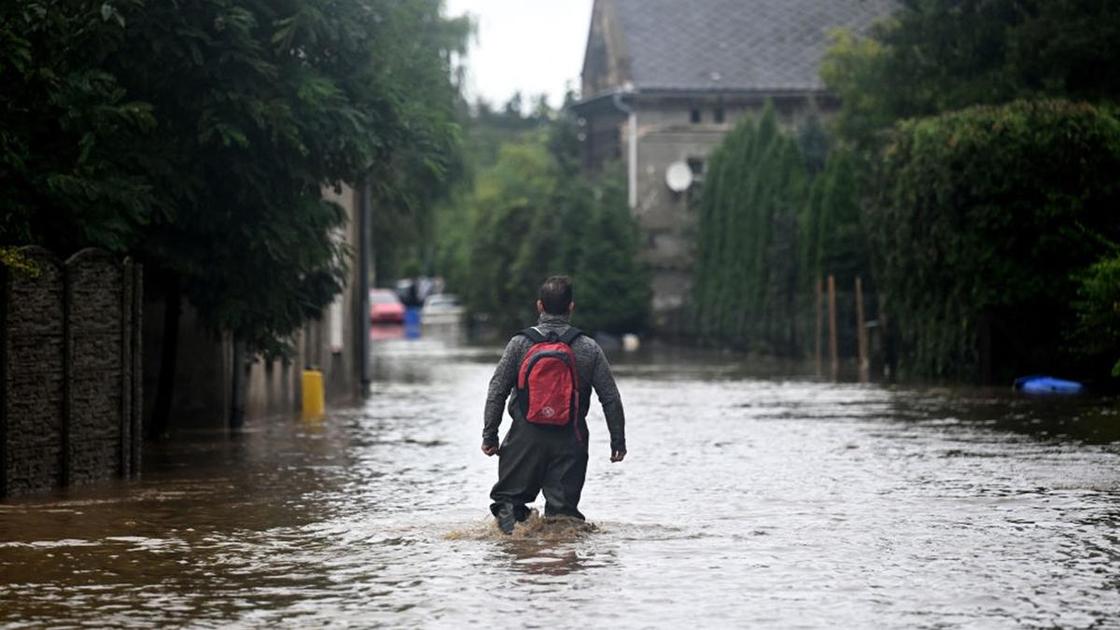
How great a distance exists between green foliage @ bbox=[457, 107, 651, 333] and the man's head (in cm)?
5235

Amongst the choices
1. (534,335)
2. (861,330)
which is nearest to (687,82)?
(861,330)

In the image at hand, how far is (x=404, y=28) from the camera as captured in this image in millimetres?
28328

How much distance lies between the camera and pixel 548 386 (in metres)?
13.6

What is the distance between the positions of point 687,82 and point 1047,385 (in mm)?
45110

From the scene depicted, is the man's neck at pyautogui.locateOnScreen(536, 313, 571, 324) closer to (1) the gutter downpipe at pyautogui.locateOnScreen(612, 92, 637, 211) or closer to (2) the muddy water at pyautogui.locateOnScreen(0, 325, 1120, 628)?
(2) the muddy water at pyautogui.locateOnScreen(0, 325, 1120, 628)

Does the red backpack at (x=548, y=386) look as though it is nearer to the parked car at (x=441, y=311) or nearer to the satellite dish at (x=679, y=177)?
the satellite dish at (x=679, y=177)

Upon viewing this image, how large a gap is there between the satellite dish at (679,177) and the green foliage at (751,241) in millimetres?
11315

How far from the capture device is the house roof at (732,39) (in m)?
76.6

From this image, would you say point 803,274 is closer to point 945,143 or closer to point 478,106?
point 945,143

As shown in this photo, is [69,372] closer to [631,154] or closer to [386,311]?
[631,154]

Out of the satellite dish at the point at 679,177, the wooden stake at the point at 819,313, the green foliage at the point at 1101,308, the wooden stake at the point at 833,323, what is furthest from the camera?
the satellite dish at the point at 679,177

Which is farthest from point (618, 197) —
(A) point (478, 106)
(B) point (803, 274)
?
(A) point (478, 106)

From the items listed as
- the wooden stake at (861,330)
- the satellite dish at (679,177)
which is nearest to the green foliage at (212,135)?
the wooden stake at (861,330)

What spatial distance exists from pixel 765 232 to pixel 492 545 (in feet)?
141
